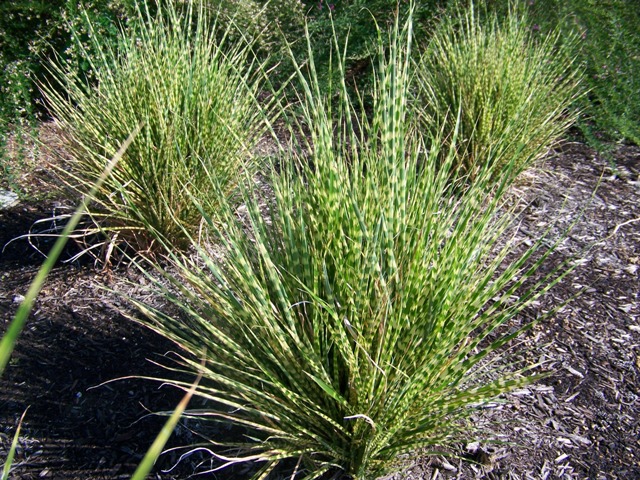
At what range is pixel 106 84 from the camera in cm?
290

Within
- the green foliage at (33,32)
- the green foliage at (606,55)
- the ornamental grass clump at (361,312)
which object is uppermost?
the green foliage at (33,32)

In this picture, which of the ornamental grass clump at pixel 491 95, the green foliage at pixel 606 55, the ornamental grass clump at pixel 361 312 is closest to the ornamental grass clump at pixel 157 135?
the ornamental grass clump at pixel 361 312

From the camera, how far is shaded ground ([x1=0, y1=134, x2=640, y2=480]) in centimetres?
205

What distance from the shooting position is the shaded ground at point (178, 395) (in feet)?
6.72

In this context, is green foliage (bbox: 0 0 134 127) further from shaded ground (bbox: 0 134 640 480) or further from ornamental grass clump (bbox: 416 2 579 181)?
ornamental grass clump (bbox: 416 2 579 181)

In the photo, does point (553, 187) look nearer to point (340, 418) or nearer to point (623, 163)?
point (623, 163)

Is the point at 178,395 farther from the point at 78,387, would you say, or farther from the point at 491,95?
the point at 491,95

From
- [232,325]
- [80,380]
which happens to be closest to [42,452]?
[80,380]

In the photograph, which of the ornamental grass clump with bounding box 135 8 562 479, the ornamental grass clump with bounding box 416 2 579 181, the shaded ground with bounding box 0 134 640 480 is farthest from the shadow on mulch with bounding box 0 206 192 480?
the ornamental grass clump with bounding box 416 2 579 181

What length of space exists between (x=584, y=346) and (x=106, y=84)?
7.98 ft

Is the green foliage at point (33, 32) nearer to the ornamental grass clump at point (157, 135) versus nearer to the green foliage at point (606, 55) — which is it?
the ornamental grass clump at point (157, 135)

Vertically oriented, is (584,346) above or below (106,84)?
below

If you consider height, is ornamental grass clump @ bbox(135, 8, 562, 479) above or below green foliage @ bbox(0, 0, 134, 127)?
below

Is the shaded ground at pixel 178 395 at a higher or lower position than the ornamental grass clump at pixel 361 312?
lower
